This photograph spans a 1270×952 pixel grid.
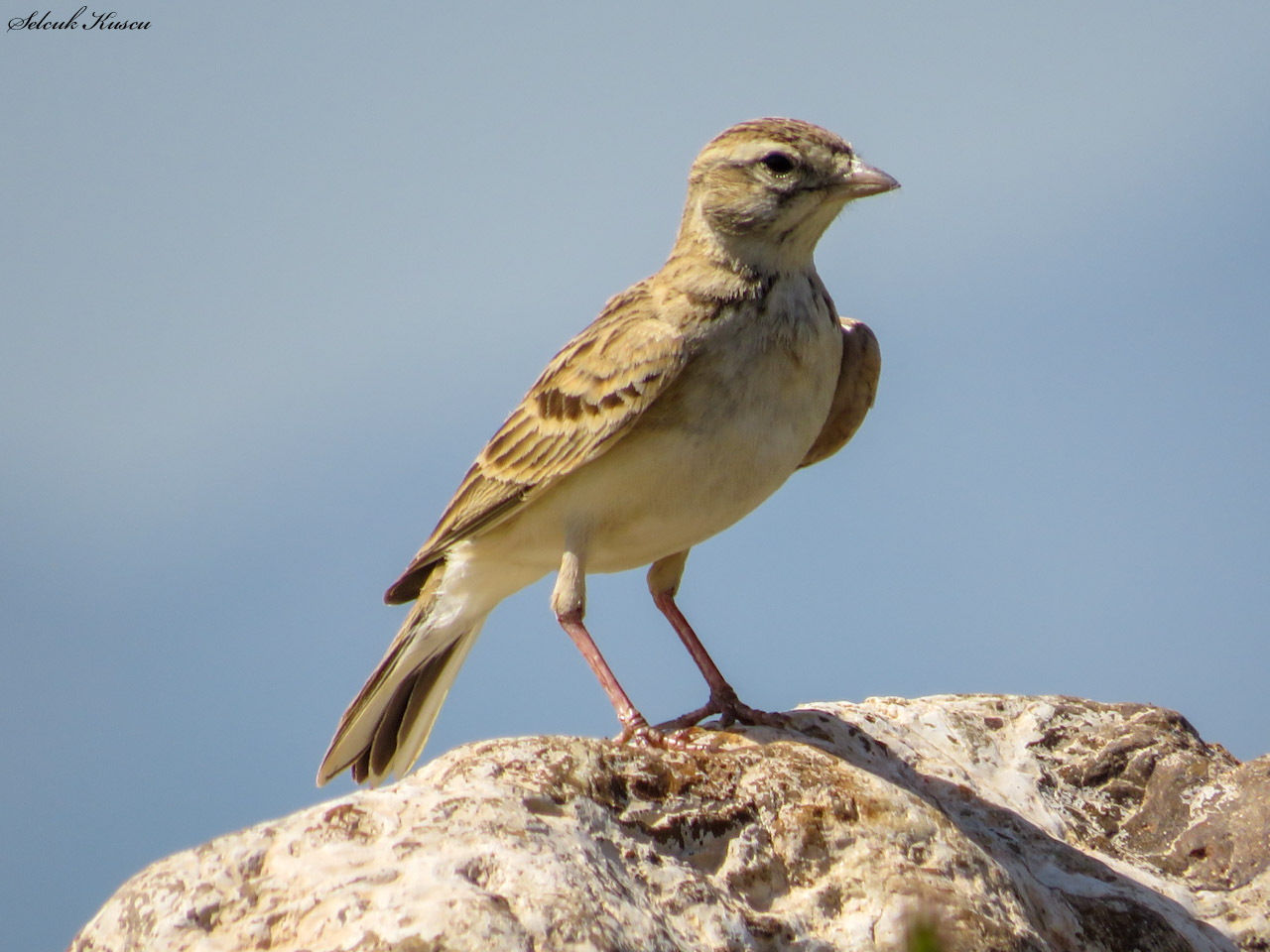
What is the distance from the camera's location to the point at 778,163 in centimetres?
693

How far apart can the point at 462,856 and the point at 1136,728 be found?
454cm

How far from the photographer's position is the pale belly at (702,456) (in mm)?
6285

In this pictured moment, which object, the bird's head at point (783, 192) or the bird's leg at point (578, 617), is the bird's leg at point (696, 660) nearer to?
the bird's leg at point (578, 617)

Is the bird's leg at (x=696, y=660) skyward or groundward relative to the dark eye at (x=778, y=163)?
groundward

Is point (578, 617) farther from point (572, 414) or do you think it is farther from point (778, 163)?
point (778, 163)

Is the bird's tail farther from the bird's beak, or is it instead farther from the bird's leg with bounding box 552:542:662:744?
the bird's beak

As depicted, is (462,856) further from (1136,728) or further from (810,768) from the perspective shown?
(1136,728)

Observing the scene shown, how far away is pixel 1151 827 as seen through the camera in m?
6.96

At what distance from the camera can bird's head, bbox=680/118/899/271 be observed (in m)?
6.83

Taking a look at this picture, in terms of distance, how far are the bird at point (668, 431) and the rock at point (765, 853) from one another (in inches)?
33.0

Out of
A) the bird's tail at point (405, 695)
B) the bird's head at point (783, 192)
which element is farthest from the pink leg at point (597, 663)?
the bird's head at point (783, 192)

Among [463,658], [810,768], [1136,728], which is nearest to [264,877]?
[810,768]

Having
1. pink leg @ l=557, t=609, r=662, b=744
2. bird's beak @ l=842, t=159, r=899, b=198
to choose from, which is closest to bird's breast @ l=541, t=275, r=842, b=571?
pink leg @ l=557, t=609, r=662, b=744

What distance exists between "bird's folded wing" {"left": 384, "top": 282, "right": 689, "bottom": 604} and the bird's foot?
129cm
